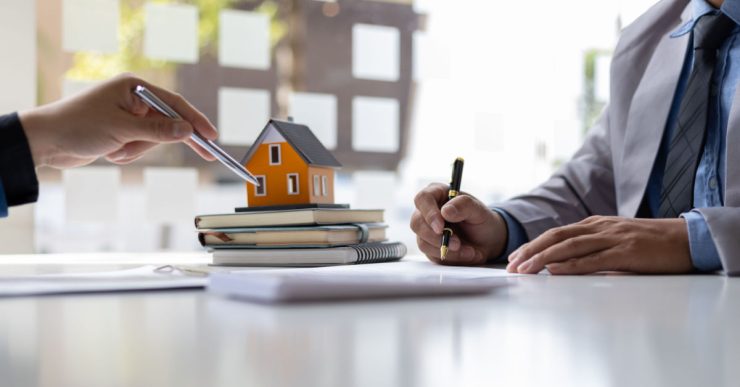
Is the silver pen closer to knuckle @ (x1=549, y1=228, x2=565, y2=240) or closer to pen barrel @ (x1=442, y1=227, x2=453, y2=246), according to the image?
pen barrel @ (x1=442, y1=227, x2=453, y2=246)

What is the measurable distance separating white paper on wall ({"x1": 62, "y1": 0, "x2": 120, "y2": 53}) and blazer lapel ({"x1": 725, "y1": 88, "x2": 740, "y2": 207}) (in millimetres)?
2005

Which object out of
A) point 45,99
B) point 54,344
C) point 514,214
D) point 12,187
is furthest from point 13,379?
point 45,99

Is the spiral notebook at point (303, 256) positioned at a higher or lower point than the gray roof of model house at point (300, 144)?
lower

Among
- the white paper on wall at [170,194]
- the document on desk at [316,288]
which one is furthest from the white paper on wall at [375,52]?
the document on desk at [316,288]

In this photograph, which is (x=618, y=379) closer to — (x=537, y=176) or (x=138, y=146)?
(x=138, y=146)

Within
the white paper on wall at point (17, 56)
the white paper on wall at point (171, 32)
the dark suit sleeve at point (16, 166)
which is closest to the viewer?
the dark suit sleeve at point (16, 166)

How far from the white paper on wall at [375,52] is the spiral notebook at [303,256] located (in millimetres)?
1916

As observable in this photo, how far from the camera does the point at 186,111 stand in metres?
1.32

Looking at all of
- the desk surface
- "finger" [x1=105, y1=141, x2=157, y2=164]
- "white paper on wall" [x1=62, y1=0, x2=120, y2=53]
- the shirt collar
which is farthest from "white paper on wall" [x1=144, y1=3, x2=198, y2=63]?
the desk surface

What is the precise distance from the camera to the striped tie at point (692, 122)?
1.46 metres

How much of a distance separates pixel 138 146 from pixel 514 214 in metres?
0.77

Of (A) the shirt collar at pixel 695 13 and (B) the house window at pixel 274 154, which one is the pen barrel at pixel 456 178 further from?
(A) the shirt collar at pixel 695 13

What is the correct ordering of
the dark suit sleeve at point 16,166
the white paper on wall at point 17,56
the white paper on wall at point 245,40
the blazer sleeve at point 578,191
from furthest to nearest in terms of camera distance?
the white paper on wall at point 245,40 < the white paper on wall at point 17,56 < the blazer sleeve at point 578,191 < the dark suit sleeve at point 16,166

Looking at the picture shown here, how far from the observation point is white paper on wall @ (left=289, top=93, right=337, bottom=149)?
304 centimetres
